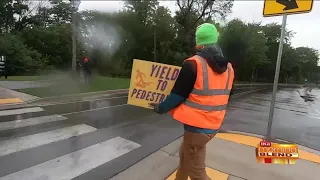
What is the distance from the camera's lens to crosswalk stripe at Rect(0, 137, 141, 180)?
11.5 feet

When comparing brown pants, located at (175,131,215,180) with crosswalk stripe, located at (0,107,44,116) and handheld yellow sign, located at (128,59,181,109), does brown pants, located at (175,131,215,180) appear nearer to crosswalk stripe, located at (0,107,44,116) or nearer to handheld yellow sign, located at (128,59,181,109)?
handheld yellow sign, located at (128,59,181,109)

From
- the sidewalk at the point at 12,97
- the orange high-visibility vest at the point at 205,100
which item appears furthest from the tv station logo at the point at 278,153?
the sidewalk at the point at 12,97

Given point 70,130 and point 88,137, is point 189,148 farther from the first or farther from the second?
point 70,130

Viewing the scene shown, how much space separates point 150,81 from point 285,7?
2.28 meters

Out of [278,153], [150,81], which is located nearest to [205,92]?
[150,81]

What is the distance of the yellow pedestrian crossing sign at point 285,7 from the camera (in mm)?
3424

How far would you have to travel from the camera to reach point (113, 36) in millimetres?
26875

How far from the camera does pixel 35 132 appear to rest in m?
5.35

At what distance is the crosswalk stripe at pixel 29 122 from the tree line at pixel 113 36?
15.6 m

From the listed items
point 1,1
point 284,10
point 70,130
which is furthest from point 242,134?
point 1,1

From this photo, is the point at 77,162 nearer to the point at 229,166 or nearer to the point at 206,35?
the point at 229,166

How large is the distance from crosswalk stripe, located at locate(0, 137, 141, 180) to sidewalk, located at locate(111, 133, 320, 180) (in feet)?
1.81

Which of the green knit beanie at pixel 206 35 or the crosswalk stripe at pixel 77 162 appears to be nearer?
the green knit beanie at pixel 206 35

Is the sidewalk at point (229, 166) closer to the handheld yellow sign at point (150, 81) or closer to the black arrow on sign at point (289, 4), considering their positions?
the handheld yellow sign at point (150, 81)
